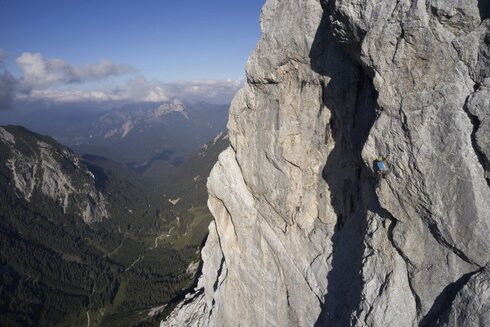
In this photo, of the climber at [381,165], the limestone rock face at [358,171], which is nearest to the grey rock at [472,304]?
the limestone rock face at [358,171]

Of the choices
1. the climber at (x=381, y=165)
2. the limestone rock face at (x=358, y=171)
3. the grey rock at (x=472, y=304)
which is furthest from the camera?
the climber at (x=381, y=165)

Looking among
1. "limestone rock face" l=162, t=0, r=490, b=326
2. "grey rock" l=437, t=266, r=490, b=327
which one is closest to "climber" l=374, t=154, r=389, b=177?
"limestone rock face" l=162, t=0, r=490, b=326

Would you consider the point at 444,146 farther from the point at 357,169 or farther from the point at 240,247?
the point at 240,247

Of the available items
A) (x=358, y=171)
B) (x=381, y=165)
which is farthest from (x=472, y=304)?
(x=358, y=171)

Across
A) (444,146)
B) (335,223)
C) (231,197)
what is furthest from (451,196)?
(231,197)

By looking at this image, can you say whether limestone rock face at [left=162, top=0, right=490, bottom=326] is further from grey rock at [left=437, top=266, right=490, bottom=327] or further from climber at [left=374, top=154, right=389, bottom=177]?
climber at [left=374, top=154, right=389, bottom=177]

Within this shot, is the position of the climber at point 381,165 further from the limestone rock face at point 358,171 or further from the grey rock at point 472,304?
the grey rock at point 472,304

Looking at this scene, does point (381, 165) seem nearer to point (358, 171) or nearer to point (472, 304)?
point (358, 171)
